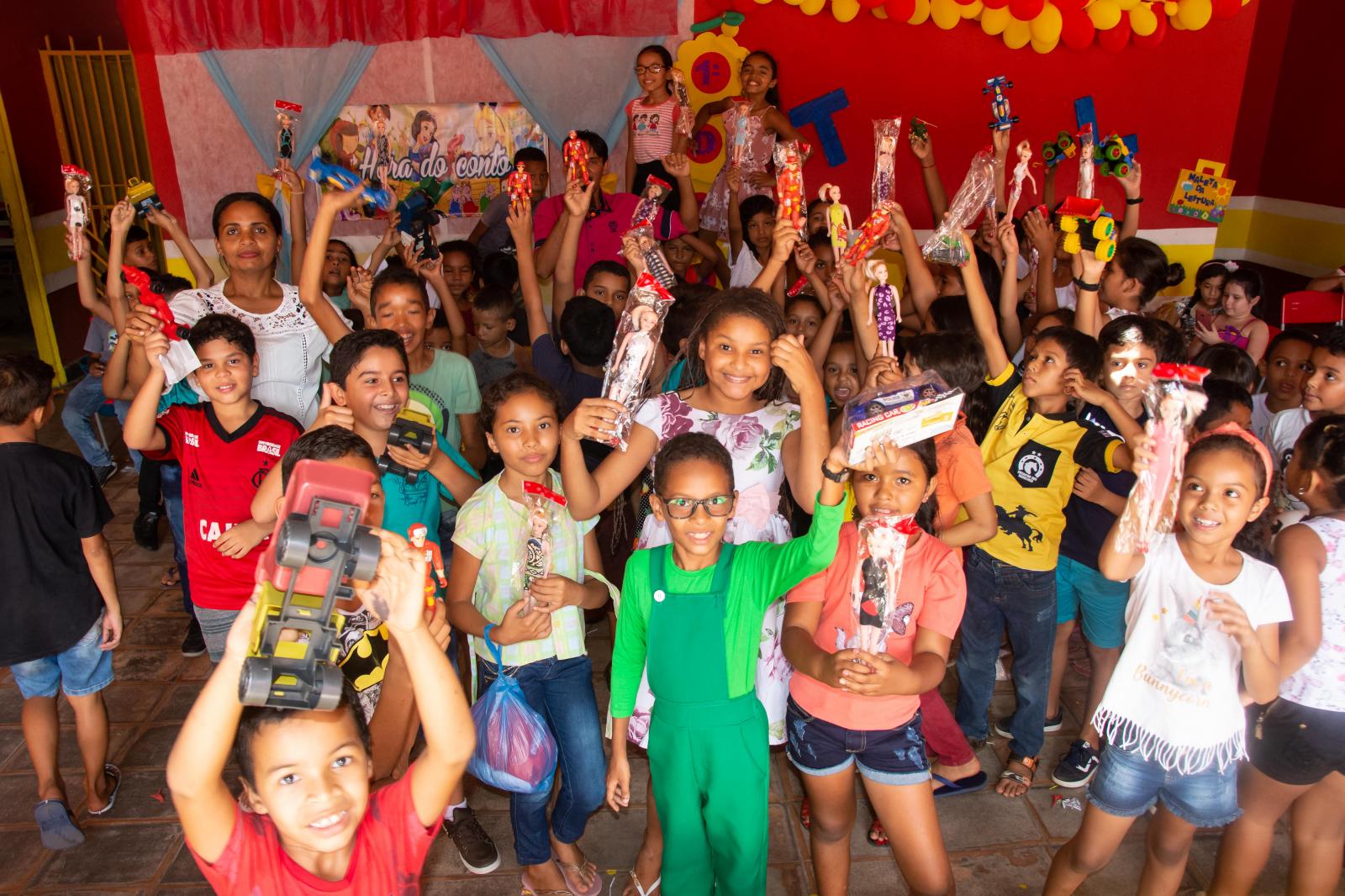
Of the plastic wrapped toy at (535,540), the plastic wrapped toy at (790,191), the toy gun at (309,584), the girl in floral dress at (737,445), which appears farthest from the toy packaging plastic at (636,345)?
the toy gun at (309,584)

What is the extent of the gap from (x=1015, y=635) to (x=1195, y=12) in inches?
209

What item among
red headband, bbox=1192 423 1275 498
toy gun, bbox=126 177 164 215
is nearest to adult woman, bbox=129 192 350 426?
toy gun, bbox=126 177 164 215

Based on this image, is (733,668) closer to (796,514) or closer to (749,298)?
(749,298)

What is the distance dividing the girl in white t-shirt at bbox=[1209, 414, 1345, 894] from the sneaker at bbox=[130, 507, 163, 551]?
4.76m

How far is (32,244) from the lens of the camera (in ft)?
24.2

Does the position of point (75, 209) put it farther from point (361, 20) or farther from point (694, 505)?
point (361, 20)

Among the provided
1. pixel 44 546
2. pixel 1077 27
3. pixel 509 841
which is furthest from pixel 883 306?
pixel 1077 27

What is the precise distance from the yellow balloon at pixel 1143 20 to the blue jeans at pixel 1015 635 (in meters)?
4.91

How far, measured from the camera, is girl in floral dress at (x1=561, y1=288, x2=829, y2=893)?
98.7 inches

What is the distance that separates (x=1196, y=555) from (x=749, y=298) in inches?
49.4

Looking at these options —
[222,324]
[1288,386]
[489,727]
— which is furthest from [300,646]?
[1288,386]

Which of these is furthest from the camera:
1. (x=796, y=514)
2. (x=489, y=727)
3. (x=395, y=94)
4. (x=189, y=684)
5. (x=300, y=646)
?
(x=395, y=94)

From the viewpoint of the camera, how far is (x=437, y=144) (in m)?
6.56

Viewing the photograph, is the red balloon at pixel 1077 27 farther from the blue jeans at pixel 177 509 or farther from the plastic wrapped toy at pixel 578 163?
the blue jeans at pixel 177 509
